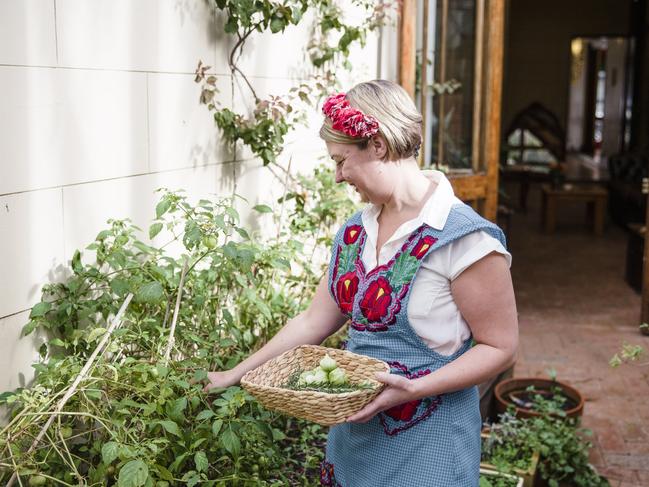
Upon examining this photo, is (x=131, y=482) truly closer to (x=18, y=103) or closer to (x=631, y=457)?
(x=18, y=103)

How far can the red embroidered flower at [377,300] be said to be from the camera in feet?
7.06

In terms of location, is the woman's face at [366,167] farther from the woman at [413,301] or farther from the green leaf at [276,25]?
the green leaf at [276,25]

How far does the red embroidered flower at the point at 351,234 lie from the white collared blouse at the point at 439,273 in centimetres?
13

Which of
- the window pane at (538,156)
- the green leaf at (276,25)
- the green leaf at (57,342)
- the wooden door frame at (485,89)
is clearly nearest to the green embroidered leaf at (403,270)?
the green leaf at (57,342)

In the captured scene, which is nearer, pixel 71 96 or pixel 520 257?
pixel 71 96

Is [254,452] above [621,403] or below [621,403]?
above

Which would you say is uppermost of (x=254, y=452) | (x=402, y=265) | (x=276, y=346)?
(x=402, y=265)

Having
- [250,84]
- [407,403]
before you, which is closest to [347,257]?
[407,403]

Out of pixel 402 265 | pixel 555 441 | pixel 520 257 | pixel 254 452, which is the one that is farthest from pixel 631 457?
pixel 520 257

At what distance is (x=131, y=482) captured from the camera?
2078 mm

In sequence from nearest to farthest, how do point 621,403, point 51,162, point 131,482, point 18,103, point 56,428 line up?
point 131,482
point 56,428
point 18,103
point 51,162
point 621,403

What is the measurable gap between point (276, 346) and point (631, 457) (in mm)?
2735

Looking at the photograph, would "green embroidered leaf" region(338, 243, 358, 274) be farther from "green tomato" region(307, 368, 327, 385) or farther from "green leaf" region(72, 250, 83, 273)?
"green leaf" region(72, 250, 83, 273)

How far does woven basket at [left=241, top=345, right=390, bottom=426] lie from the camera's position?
1.99m
